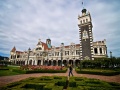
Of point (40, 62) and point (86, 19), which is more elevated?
point (86, 19)

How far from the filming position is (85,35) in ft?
136

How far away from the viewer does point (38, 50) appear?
2360 inches

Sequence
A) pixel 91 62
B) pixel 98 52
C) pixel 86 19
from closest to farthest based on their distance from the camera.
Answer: pixel 91 62 → pixel 98 52 → pixel 86 19

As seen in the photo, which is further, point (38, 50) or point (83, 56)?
point (38, 50)

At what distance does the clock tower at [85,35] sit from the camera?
3884cm

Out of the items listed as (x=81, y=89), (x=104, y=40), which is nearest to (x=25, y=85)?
(x=81, y=89)

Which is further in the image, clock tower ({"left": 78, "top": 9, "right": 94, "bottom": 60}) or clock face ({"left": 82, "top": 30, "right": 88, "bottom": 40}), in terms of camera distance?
clock face ({"left": 82, "top": 30, "right": 88, "bottom": 40})

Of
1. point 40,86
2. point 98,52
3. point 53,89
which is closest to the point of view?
point 53,89

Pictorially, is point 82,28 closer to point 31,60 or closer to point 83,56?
point 83,56

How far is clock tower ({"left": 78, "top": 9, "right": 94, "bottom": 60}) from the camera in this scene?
3884 cm

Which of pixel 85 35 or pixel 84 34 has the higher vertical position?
pixel 84 34

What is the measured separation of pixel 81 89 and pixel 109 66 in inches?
1253

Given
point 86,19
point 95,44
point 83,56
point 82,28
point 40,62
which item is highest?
point 86,19

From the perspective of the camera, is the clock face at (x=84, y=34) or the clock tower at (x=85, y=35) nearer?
the clock tower at (x=85, y=35)
